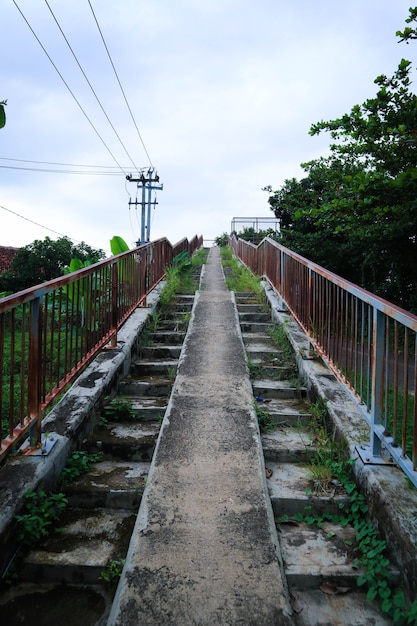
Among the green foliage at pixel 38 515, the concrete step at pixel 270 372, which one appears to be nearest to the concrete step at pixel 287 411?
the concrete step at pixel 270 372

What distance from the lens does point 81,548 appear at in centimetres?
256

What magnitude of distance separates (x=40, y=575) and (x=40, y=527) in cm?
26

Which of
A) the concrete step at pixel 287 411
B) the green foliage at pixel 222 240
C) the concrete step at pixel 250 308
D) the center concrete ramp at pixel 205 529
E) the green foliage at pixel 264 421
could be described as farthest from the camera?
the green foliage at pixel 222 240

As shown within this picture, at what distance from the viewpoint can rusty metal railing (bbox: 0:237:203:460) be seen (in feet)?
9.14

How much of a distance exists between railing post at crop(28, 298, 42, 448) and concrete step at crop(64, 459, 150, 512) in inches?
16.3

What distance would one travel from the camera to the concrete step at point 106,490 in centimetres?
298

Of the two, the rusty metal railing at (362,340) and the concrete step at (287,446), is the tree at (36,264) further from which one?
the concrete step at (287,446)

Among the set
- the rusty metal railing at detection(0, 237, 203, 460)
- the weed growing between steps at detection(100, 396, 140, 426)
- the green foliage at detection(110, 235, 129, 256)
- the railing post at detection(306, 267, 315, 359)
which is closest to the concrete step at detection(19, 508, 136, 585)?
the rusty metal railing at detection(0, 237, 203, 460)

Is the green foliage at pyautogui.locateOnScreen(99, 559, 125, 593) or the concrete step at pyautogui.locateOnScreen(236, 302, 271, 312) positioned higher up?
the concrete step at pyautogui.locateOnScreen(236, 302, 271, 312)

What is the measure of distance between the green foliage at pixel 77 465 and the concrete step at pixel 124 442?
0.09 meters

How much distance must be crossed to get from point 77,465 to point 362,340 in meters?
2.17

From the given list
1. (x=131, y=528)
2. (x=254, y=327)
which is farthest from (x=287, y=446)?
(x=254, y=327)

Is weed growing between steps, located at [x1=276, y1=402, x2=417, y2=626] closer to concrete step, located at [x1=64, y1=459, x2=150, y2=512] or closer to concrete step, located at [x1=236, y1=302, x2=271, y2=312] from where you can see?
concrete step, located at [x1=64, y1=459, x2=150, y2=512]

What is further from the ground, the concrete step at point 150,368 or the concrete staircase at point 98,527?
the concrete step at point 150,368
